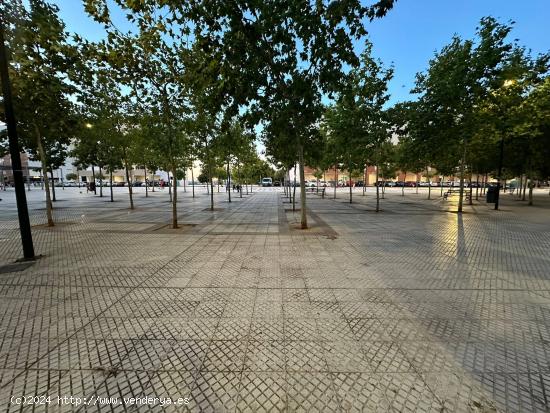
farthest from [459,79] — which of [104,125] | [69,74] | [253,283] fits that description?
[104,125]

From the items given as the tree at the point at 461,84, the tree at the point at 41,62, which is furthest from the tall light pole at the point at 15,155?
the tree at the point at 461,84

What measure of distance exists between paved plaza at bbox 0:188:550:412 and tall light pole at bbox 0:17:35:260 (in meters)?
0.62

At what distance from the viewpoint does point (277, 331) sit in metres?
3.42

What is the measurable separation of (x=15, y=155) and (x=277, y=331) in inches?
292

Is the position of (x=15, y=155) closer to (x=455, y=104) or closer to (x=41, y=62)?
(x=41, y=62)

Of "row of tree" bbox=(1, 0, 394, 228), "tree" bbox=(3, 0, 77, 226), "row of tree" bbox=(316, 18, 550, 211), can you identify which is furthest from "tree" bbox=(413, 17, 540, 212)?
"tree" bbox=(3, 0, 77, 226)

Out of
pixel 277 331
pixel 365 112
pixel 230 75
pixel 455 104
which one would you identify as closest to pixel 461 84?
pixel 455 104

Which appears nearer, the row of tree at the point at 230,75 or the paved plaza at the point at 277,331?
the paved plaza at the point at 277,331

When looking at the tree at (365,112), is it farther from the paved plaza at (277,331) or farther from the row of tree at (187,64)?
the paved plaza at (277,331)

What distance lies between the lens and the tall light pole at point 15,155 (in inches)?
239

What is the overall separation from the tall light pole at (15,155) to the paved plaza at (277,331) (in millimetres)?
616

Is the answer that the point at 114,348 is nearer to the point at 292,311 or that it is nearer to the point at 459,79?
the point at 292,311

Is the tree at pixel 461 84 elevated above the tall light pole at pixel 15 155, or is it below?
above

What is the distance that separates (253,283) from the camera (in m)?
5.04
